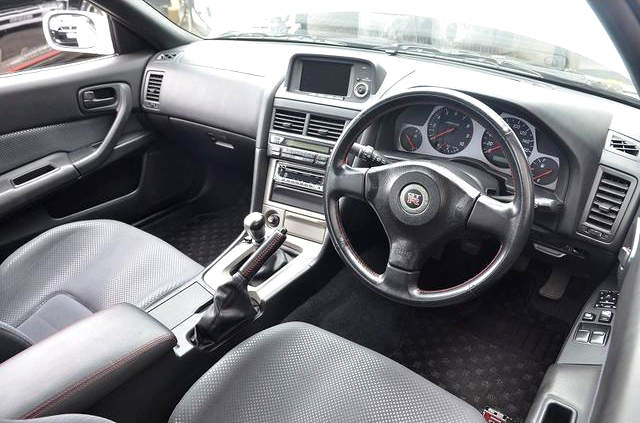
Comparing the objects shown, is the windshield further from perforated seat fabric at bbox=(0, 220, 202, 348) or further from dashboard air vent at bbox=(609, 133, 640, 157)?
perforated seat fabric at bbox=(0, 220, 202, 348)

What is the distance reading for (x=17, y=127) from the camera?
6.63ft

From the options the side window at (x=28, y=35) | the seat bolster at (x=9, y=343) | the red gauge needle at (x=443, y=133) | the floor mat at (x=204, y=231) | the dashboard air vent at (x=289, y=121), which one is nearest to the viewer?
the seat bolster at (x=9, y=343)

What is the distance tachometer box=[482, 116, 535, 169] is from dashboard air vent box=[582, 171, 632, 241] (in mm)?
209

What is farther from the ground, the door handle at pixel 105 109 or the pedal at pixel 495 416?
the door handle at pixel 105 109

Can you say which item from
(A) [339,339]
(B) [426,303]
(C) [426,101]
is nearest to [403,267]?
(B) [426,303]

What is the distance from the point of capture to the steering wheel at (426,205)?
4.10 ft

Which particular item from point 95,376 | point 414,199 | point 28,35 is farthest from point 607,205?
point 28,35

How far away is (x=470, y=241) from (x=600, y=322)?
38cm

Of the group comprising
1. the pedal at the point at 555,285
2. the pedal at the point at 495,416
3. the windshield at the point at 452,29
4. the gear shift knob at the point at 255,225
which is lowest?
the pedal at the point at 495,416

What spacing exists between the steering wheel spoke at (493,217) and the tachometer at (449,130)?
316 millimetres

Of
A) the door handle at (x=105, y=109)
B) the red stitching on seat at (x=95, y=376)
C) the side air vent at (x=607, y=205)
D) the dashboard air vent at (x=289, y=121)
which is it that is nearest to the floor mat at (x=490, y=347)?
the side air vent at (x=607, y=205)

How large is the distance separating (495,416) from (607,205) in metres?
0.76

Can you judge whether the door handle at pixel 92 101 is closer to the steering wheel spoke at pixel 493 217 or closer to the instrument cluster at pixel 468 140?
the instrument cluster at pixel 468 140

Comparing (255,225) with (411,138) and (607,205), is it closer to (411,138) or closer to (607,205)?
(411,138)
